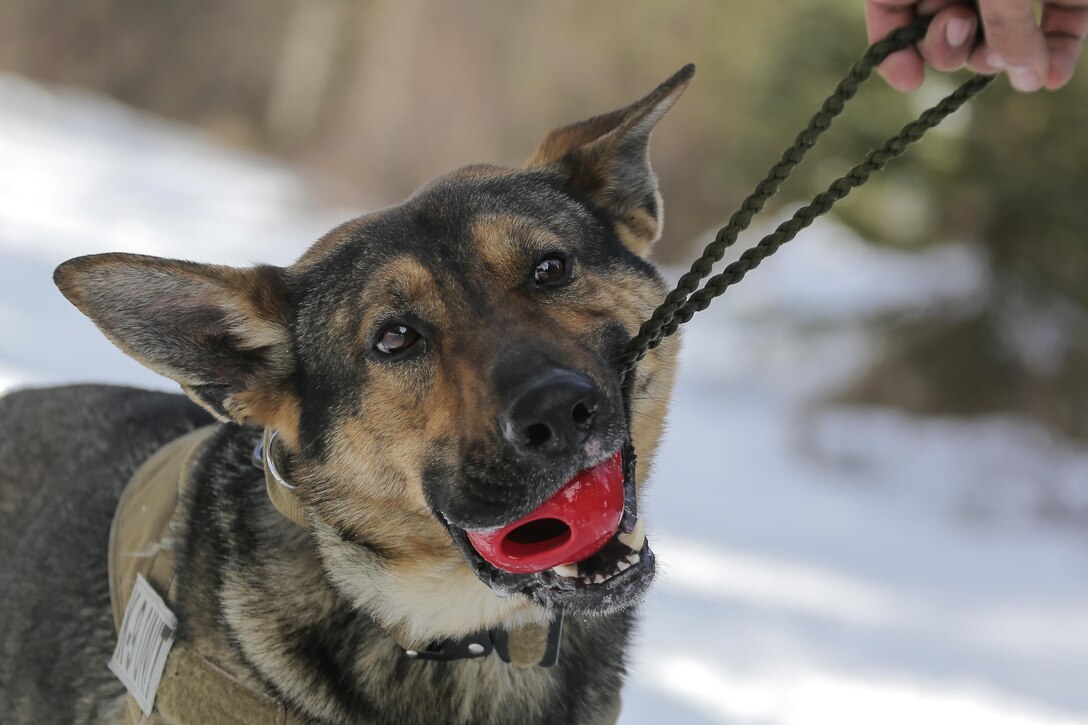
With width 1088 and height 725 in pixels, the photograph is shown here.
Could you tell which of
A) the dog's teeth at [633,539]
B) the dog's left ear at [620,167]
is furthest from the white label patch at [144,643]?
the dog's left ear at [620,167]

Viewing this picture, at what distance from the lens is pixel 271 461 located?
2.63 meters

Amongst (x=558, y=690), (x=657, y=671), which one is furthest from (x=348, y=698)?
(x=657, y=671)

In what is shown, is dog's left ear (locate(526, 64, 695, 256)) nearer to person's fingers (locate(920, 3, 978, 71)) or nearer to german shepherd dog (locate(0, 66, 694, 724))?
german shepherd dog (locate(0, 66, 694, 724))

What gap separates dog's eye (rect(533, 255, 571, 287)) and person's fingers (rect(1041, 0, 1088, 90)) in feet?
4.27

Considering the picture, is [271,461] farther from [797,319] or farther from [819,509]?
[797,319]

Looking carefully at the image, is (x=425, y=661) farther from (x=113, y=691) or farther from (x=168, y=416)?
(x=168, y=416)

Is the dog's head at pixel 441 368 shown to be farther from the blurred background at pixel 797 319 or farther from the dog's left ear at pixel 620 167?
the blurred background at pixel 797 319

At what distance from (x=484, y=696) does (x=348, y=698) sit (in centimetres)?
33

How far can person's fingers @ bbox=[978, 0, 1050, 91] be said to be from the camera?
2.51 m

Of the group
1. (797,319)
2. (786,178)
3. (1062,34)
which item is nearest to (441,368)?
(786,178)

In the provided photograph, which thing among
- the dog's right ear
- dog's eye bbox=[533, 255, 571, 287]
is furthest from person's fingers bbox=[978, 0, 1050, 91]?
the dog's right ear

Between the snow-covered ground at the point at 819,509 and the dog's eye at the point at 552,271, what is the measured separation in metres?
0.76

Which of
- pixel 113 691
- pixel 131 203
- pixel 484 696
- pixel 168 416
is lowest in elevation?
pixel 113 691

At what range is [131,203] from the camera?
12.1m
